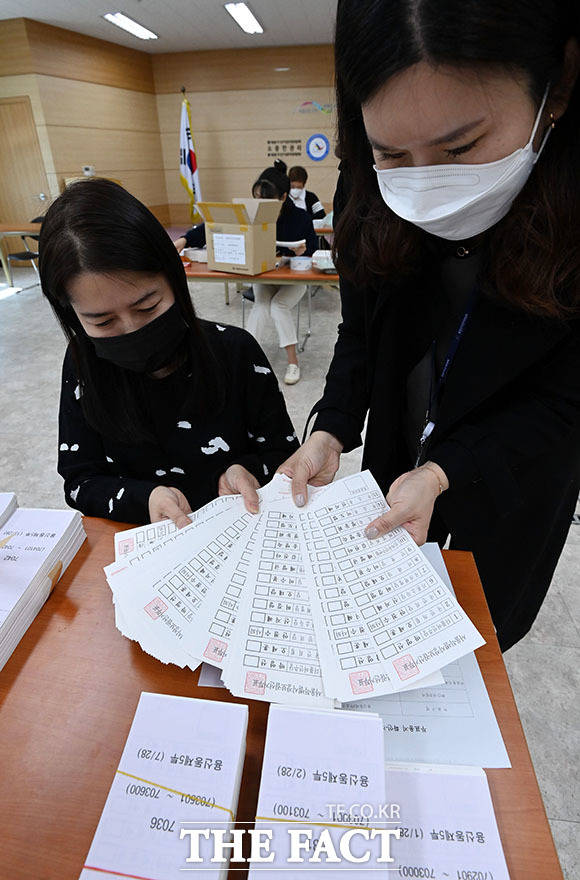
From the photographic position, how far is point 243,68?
7.67 metres

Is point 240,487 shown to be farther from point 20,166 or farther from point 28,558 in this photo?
point 20,166

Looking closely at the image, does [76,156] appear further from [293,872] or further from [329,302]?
[293,872]

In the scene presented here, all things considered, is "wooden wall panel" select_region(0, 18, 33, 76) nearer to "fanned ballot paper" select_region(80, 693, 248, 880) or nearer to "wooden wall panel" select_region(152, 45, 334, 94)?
"wooden wall panel" select_region(152, 45, 334, 94)

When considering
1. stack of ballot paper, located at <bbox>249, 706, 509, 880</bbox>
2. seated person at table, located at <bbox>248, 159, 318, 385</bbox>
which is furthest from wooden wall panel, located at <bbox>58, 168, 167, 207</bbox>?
stack of ballot paper, located at <bbox>249, 706, 509, 880</bbox>

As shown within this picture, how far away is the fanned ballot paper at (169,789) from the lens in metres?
0.37

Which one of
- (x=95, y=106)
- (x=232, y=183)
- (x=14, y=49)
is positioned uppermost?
(x=14, y=49)

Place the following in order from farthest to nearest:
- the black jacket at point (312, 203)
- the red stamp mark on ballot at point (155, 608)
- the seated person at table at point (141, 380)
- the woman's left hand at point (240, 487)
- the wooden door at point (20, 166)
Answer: the wooden door at point (20, 166) → the black jacket at point (312, 203) → the seated person at table at point (141, 380) → the woman's left hand at point (240, 487) → the red stamp mark on ballot at point (155, 608)

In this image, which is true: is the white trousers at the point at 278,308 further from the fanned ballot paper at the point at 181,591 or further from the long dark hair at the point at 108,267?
the fanned ballot paper at the point at 181,591

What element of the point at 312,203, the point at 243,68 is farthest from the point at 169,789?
the point at 243,68

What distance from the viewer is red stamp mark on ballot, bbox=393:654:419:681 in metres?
0.50

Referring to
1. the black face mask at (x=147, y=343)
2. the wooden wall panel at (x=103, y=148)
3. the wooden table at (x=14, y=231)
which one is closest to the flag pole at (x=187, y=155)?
the wooden wall panel at (x=103, y=148)

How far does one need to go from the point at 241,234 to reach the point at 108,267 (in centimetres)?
224

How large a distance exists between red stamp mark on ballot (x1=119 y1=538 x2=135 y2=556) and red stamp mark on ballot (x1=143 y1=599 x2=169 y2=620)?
114mm

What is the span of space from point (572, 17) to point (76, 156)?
7913 millimetres
